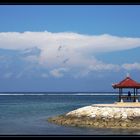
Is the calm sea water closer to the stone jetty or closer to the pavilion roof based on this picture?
the stone jetty

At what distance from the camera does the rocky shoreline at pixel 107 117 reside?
2605 centimetres

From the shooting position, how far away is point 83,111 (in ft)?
94.8

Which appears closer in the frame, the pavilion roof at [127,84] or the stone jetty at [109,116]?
the stone jetty at [109,116]

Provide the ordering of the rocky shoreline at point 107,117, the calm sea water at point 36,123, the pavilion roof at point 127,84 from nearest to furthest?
1. the calm sea water at point 36,123
2. the rocky shoreline at point 107,117
3. the pavilion roof at point 127,84

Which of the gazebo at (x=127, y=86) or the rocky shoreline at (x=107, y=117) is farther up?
the gazebo at (x=127, y=86)

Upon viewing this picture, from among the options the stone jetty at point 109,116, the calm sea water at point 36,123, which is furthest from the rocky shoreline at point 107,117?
the calm sea water at point 36,123

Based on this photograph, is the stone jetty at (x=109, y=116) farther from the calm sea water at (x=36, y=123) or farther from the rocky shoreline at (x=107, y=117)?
the calm sea water at (x=36, y=123)

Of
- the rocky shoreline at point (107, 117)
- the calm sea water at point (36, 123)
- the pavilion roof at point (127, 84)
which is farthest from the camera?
the pavilion roof at point (127, 84)

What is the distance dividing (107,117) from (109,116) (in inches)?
5.9

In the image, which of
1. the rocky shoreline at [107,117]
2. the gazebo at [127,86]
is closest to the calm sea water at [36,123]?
the rocky shoreline at [107,117]

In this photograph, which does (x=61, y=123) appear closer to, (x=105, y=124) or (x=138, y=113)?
(x=105, y=124)

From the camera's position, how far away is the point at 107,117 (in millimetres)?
26656
